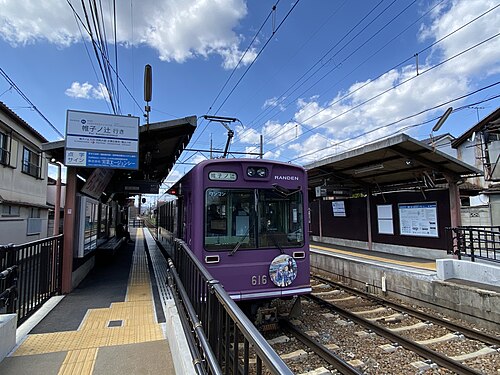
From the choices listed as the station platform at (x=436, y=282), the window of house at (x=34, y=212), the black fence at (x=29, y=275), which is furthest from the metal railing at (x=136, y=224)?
the black fence at (x=29, y=275)

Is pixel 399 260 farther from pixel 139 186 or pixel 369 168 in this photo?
pixel 139 186

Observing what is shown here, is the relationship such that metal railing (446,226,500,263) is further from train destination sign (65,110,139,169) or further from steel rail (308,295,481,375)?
train destination sign (65,110,139,169)

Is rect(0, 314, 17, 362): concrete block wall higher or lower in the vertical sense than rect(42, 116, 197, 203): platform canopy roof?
lower

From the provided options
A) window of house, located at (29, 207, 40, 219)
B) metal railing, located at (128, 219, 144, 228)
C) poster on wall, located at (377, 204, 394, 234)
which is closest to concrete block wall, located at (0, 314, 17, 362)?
poster on wall, located at (377, 204, 394, 234)

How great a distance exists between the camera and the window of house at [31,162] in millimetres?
13472

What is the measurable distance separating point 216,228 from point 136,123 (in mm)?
3698

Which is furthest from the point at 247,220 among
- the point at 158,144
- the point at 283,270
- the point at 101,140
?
the point at 158,144

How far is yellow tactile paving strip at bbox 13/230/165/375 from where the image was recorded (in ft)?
11.0

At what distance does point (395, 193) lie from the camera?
11.1 meters

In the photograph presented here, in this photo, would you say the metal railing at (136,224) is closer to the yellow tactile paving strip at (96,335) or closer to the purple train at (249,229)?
the yellow tactile paving strip at (96,335)

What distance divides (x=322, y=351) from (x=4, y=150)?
1264cm

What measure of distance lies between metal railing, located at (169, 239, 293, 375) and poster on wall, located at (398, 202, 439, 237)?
8.94 m

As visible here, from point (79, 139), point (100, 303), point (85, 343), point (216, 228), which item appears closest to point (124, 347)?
point (85, 343)

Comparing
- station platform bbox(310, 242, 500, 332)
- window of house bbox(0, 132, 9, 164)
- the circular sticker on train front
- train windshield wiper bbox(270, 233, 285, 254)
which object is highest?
window of house bbox(0, 132, 9, 164)
